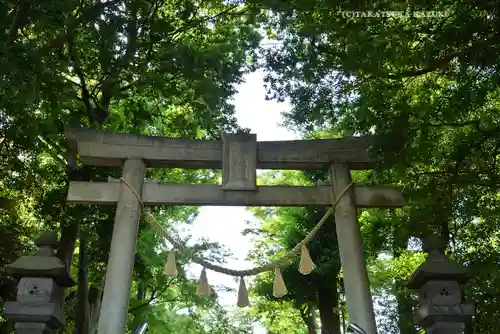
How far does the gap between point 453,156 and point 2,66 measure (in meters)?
5.60

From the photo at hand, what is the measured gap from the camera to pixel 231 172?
637 cm

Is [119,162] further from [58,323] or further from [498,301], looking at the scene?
[498,301]

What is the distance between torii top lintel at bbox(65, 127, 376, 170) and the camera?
6.42 m

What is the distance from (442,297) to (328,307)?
8.38 metres

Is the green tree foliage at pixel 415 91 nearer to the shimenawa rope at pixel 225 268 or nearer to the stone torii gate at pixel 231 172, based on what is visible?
the stone torii gate at pixel 231 172

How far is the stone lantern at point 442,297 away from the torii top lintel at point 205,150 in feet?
5.43

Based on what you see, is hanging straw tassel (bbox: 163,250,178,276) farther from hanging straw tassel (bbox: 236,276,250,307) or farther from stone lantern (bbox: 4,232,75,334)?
stone lantern (bbox: 4,232,75,334)

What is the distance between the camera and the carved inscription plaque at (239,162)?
20.7 feet

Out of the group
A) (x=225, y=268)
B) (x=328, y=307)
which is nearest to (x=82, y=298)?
(x=225, y=268)

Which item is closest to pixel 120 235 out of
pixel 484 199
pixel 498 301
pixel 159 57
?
pixel 159 57

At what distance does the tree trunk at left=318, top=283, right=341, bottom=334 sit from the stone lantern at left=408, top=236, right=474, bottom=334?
7834mm

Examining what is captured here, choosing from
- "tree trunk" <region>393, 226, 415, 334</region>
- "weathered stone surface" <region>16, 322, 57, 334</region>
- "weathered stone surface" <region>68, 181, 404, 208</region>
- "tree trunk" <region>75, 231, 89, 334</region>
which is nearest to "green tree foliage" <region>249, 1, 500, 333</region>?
"weathered stone surface" <region>68, 181, 404, 208</region>

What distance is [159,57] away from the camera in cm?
786

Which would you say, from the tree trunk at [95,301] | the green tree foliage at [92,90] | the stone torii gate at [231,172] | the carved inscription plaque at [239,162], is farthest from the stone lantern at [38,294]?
the tree trunk at [95,301]
